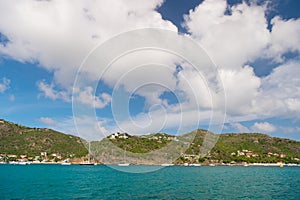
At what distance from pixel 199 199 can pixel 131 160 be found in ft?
516

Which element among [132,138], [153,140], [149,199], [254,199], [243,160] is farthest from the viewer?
[243,160]

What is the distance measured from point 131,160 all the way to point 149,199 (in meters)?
158

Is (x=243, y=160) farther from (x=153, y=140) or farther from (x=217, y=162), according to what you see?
(x=153, y=140)

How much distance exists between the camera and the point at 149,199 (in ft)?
109

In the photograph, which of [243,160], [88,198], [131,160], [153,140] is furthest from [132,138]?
[88,198]

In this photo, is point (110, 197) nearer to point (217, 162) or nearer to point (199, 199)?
point (199, 199)

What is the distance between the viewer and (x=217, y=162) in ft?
654

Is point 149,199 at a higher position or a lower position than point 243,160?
lower

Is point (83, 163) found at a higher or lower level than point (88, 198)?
higher

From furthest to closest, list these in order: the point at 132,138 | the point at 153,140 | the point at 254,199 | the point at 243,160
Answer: the point at 243,160, the point at 132,138, the point at 153,140, the point at 254,199

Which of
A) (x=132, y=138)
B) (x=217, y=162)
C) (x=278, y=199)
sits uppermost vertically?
(x=132, y=138)

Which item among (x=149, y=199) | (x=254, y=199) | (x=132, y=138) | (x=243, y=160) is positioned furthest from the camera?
(x=243, y=160)

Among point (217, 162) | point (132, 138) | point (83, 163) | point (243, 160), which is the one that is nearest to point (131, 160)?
point (132, 138)

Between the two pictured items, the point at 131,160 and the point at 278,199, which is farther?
Answer: the point at 131,160
